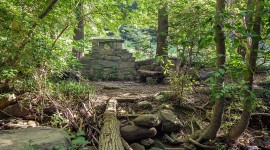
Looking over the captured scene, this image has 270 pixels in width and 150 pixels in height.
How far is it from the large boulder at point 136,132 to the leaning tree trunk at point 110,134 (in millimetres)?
199

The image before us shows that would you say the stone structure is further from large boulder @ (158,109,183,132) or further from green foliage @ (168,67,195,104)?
large boulder @ (158,109,183,132)

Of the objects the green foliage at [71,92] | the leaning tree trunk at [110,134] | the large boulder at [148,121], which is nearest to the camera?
the leaning tree trunk at [110,134]

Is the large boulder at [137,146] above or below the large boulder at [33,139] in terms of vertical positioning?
below

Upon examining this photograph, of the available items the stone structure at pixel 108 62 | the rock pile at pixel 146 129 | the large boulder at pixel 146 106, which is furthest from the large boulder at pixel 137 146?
the stone structure at pixel 108 62

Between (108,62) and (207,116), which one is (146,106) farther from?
(108,62)

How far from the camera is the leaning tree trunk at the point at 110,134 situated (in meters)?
3.06

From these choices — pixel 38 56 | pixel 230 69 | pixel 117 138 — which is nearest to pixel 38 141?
pixel 117 138

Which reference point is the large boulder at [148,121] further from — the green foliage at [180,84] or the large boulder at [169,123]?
the green foliage at [180,84]

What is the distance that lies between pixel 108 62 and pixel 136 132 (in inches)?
A: 239

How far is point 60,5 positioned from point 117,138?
3.23 metres

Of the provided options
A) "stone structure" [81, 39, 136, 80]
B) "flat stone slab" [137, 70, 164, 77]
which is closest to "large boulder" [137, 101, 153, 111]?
"flat stone slab" [137, 70, 164, 77]

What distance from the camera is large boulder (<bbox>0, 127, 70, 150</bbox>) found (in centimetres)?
251

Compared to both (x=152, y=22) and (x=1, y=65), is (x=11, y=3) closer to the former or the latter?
(x=1, y=65)

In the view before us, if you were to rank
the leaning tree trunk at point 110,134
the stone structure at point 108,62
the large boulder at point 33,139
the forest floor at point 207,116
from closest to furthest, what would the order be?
1. the large boulder at point 33,139
2. the leaning tree trunk at point 110,134
3. the forest floor at point 207,116
4. the stone structure at point 108,62
